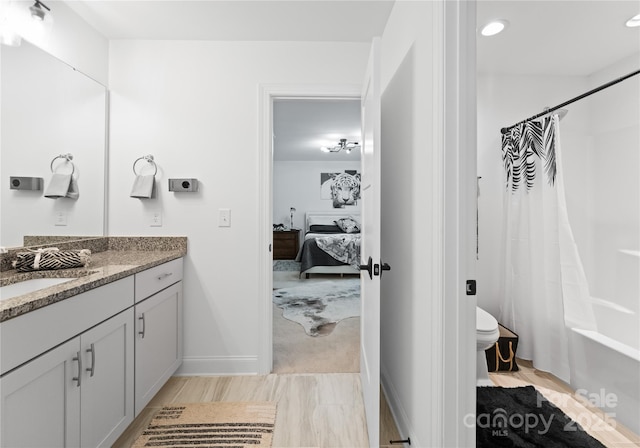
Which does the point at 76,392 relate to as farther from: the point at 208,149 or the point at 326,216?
the point at 326,216

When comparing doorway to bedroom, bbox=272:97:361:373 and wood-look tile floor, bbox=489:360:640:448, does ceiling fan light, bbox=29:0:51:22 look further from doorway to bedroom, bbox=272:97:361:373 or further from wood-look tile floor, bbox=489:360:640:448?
wood-look tile floor, bbox=489:360:640:448

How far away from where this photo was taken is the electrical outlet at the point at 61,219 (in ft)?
6.23

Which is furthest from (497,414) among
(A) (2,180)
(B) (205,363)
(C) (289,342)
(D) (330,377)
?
(A) (2,180)

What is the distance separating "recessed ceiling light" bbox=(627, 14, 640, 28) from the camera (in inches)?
76.7

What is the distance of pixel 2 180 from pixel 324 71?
199 cm

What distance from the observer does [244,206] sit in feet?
7.64

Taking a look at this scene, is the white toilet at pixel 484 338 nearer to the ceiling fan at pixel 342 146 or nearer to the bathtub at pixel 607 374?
the bathtub at pixel 607 374

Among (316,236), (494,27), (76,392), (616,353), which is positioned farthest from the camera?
(316,236)

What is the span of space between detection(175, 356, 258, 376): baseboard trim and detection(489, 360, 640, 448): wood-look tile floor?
1.72 metres

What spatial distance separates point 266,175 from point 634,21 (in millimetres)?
2548

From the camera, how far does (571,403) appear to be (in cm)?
193

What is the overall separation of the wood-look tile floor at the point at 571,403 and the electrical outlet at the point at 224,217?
2.19 metres

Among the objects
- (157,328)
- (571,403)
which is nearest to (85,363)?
(157,328)

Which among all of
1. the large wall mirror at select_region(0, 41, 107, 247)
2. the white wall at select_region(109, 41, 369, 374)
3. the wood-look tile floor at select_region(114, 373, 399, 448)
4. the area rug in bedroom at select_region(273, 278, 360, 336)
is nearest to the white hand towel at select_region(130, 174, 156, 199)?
the white wall at select_region(109, 41, 369, 374)
